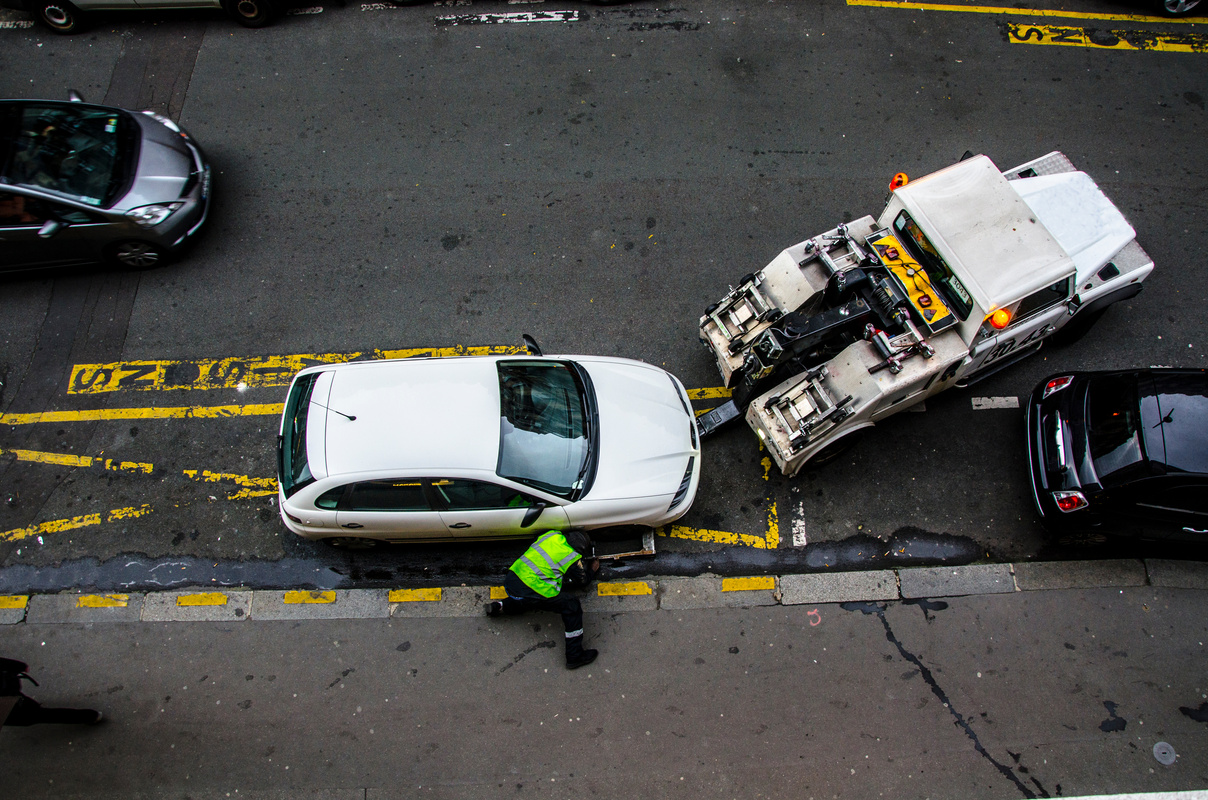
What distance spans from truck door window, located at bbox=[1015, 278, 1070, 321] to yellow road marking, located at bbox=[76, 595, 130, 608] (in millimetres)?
8740

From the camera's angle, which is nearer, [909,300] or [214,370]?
[909,300]

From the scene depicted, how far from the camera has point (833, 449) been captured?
253 inches

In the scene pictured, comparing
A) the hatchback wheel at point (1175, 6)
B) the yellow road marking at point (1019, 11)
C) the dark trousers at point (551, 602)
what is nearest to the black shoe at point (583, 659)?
the dark trousers at point (551, 602)

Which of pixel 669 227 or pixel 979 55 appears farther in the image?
pixel 979 55

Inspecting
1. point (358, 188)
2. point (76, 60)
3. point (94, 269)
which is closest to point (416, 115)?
point (358, 188)

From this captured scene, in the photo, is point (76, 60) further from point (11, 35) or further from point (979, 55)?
point (979, 55)

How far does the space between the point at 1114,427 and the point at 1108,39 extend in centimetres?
631

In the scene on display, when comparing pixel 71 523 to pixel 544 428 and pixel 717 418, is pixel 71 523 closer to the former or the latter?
pixel 544 428

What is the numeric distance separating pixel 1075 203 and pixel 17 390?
1119 cm

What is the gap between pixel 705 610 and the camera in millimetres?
6301

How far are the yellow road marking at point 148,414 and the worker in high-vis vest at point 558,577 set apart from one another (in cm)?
335

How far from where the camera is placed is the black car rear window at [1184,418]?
570cm

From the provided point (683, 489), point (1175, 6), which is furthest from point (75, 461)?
point (1175, 6)

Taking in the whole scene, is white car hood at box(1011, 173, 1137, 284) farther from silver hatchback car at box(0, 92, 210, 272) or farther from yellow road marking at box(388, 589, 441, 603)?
silver hatchback car at box(0, 92, 210, 272)
